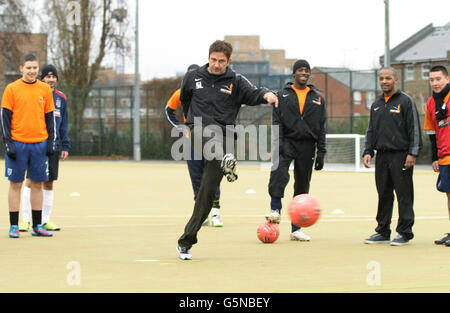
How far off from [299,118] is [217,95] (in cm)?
209

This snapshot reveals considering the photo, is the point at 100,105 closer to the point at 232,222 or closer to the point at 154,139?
the point at 154,139

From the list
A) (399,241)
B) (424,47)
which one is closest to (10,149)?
(399,241)

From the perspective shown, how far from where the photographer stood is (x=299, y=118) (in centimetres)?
987

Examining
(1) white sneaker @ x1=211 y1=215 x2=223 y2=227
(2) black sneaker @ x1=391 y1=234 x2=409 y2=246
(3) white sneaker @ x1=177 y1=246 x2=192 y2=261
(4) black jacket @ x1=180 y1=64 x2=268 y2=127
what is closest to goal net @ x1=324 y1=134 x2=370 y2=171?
(1) white sneaker @ x1=211 y1=215 x2=223 y2=227

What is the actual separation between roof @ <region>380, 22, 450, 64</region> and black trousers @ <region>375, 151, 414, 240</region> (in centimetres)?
5975

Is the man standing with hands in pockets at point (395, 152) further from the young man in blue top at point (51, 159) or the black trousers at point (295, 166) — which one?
the young man in blue top at point (51, 159)

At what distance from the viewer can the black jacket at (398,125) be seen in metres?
9.41

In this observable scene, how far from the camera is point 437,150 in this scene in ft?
31.9

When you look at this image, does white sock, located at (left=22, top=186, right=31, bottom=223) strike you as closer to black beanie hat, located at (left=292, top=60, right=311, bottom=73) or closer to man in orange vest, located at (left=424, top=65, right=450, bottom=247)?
black beanie hat, located at (left=292, top=60, right=311, bottom=73)

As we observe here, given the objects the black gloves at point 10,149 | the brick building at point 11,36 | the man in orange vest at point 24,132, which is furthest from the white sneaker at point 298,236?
the brick building at point 11,36

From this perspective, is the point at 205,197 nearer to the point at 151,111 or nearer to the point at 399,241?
the point at 399,241

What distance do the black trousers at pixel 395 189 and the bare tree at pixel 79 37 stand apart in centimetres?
4460
